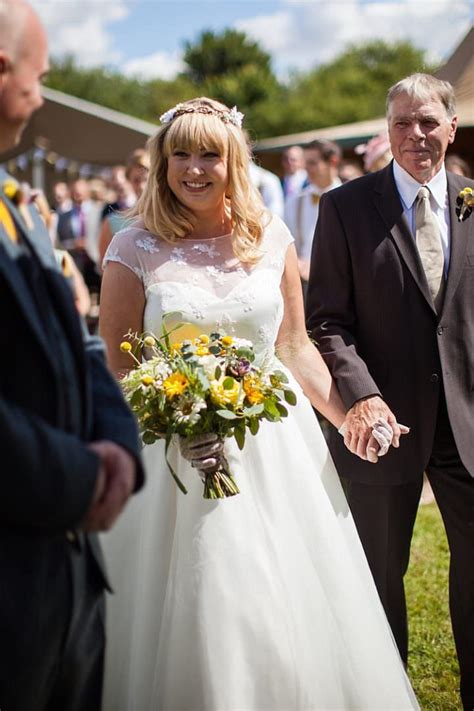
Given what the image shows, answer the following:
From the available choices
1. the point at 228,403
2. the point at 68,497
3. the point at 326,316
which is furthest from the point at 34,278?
the point at 326,316

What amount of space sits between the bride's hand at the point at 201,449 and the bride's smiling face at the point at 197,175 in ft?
3.61

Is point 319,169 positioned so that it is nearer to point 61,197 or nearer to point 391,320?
point 391,320

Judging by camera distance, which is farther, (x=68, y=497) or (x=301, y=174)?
(x=301, y=174)

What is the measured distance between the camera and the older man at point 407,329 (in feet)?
12.4

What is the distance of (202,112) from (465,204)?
117 cm

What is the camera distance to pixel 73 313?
2.02 metres

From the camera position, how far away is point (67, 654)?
6.89ft

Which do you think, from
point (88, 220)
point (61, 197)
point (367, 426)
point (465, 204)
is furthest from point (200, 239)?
point (61, 197)

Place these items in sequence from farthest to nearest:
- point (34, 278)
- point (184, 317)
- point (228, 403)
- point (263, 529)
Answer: point (184, 317) → point (263, 529) → point (228, 403) → point (34, 278)

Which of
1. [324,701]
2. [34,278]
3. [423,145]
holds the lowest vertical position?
[324,701]

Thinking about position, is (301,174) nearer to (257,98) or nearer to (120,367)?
(120,367)

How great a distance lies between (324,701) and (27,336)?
73.2 inches

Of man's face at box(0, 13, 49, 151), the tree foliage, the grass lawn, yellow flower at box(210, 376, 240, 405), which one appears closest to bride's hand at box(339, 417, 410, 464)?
yellow flower at box(210, 376, 240, 405)

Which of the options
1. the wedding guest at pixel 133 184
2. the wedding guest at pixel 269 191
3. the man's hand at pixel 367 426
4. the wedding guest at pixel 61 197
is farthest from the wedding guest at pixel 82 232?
the man's hand at pixel 367 426
